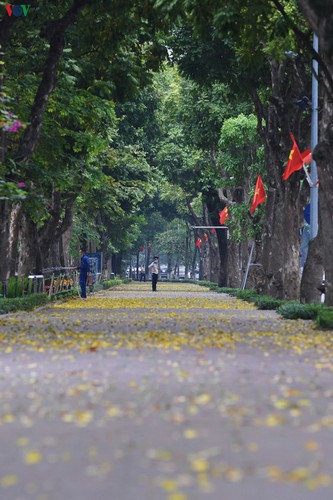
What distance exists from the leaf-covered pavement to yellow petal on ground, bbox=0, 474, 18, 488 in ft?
0.04

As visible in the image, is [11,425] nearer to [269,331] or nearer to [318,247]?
[269,331]

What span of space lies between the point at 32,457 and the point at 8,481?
0.76 meters

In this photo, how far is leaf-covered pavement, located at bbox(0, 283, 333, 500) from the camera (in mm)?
6379

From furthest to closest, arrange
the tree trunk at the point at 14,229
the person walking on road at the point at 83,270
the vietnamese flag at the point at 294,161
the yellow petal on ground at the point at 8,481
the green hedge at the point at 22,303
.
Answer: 1. the person walking on road at the point at 83,270
2. the tree trunk at the point at 14,229
3. the vietnamese flag at the point at 294,161
4. the green hedge at the point at 22,303
5. the yellow petal on ground at the point at 8,481

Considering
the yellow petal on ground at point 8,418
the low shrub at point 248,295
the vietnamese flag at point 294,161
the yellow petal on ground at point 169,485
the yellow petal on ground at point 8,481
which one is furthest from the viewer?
the low shrub at point 248,295

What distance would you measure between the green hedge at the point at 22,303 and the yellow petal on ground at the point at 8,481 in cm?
2010

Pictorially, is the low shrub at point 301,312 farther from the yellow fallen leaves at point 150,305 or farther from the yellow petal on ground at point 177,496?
the yellow petal on ground at point 177,496

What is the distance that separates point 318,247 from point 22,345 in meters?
12.9

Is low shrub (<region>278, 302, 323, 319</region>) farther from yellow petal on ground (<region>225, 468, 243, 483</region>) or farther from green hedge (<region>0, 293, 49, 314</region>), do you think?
yellow petal on ground (<region>225, 468, 243, 483</region>)

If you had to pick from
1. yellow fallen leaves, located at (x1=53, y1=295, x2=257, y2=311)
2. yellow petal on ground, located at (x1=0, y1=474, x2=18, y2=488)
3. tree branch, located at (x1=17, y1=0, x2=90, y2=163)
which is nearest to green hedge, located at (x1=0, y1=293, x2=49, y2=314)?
yellow fallen leaves, located at (x1=53, y1=295, x2=257, y2=311)

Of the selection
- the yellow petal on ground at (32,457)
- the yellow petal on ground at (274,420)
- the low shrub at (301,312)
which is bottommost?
the yellow petal on ground at (32,457)

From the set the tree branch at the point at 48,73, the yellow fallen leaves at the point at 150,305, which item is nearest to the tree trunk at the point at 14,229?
the yellow fallen leaves at the point at 150,305

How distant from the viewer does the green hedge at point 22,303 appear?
2709 centimetres

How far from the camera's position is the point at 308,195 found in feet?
112
